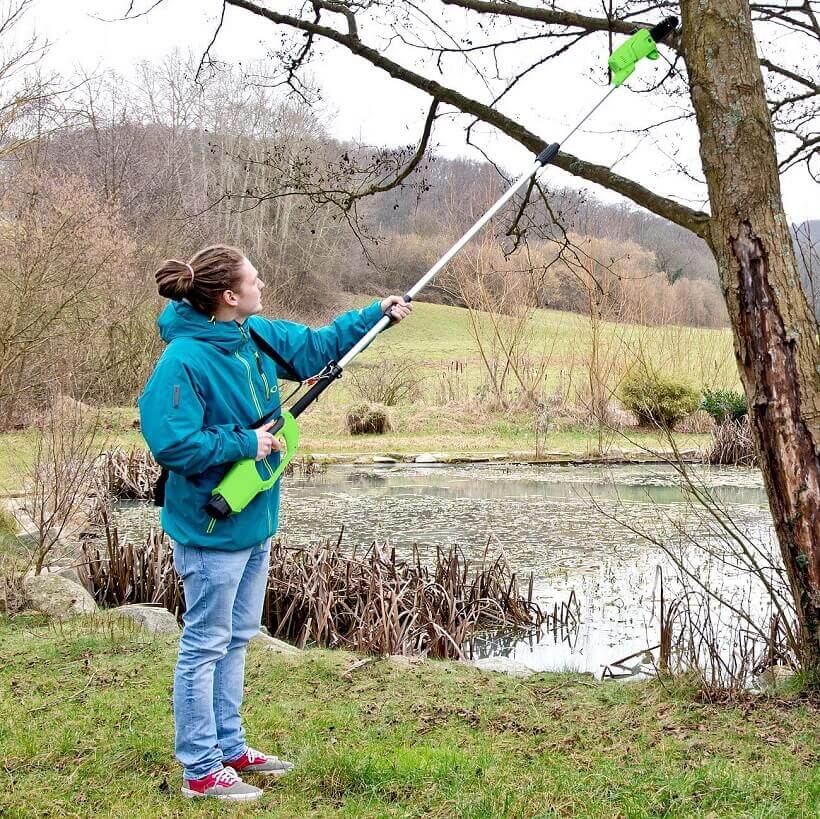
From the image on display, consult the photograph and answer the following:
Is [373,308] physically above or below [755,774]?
above

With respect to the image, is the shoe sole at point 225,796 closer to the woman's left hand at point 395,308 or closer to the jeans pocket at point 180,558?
the jeans pocket at point 180,558

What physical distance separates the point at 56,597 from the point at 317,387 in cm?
322

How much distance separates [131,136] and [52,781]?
23391 mm

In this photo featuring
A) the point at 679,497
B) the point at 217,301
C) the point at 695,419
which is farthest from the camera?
the point at 695,419

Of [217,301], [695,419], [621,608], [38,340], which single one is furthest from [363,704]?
[695,419]

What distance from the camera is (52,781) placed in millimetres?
2756

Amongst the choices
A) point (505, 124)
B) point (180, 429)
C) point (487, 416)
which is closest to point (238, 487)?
point (180, 429)

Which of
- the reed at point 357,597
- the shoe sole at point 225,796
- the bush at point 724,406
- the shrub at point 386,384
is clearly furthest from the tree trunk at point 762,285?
the shrub at point 386,384

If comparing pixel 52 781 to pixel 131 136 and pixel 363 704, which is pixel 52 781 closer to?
pixel 363 704

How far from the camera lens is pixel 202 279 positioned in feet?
8.58

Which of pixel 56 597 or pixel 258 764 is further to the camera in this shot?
pixel 56 597

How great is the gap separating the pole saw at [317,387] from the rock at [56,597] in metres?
2.76

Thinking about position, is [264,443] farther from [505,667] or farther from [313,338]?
[505,667]

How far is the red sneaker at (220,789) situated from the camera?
2604 millimetres
